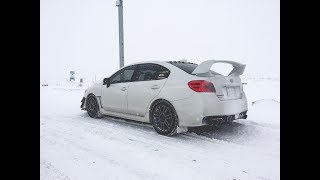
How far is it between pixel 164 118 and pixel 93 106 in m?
2.66

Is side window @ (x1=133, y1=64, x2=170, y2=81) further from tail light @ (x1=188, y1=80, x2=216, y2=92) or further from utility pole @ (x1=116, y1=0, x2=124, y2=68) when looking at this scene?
utility pole @ (x1=116, y1=0, x2=124, y2=68)

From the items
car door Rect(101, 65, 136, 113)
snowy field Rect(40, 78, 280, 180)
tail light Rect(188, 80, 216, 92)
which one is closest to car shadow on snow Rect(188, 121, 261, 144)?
snowy field Rect(40, 78, 280, 180)

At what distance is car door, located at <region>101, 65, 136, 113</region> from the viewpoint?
6.41 meters

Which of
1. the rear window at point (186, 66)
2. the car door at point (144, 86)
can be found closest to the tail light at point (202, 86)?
the rear window at point (186, 66)

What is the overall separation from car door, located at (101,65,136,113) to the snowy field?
0.44 m

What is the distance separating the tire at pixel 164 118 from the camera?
5.34 metres

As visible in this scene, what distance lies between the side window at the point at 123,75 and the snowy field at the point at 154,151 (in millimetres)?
1054
